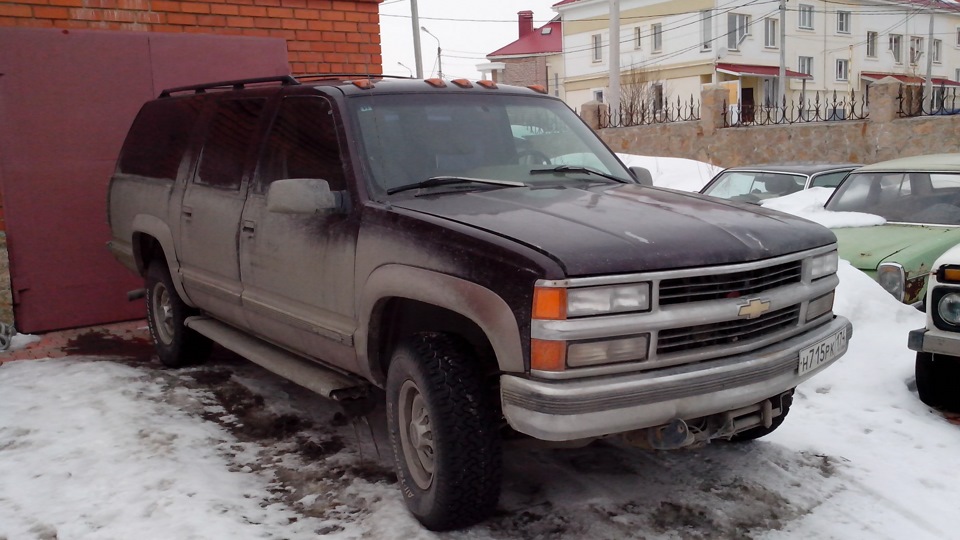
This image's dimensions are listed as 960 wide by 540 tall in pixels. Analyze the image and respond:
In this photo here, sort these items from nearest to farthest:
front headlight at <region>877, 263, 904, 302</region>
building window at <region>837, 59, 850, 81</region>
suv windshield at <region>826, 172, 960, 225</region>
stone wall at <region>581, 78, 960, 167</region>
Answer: front headlight at <region>877, 263, 904, 302</region>, suv windshield at <region>826, 172, 960, 225</region>, stone wall at <region>581, 78, 960, 167</region>, building window at <region>837, 59, 850, 81</region>

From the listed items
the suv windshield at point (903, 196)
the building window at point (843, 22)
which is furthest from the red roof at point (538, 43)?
the suv windshield at point (903, 196)

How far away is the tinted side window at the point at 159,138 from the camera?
580 cm

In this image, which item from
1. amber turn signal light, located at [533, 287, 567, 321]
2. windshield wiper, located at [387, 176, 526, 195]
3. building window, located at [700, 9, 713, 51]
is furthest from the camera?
building window, located at [700, 9, 713, 51]

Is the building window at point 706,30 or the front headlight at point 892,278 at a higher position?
the building window at point 706,30

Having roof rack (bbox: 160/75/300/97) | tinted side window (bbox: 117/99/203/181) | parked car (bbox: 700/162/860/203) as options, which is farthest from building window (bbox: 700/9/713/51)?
roof rack (bbox: 160/75/300/97)

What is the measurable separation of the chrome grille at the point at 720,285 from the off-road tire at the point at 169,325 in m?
3.91

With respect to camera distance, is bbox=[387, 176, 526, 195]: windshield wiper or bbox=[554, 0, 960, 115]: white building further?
bbox=[554, 0, 960, 115]: white building

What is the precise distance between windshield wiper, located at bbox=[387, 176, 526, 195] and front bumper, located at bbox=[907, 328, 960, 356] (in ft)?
8.54

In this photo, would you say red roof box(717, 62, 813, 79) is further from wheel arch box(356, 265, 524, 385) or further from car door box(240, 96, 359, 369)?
wheel arch box(356, 265, 524, 385)

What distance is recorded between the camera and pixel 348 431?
4898 millimetres

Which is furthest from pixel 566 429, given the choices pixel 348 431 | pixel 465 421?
pixel 348 431

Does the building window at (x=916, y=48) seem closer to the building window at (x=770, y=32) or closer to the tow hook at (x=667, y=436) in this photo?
the building window at (x=770, y=32)

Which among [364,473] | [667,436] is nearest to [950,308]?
[667,436]

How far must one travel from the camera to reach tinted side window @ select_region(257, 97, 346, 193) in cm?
423
